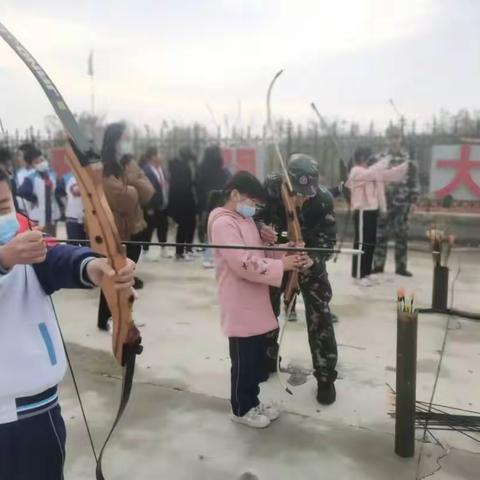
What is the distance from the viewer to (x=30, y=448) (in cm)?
167

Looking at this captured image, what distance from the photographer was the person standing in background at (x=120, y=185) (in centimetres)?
412

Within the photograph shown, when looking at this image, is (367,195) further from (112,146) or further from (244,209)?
(244,209)

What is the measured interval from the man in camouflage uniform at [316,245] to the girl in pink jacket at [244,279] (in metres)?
0.37

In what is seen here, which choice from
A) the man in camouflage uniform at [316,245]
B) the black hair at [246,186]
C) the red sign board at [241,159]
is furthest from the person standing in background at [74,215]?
the red sign board at [241,159]

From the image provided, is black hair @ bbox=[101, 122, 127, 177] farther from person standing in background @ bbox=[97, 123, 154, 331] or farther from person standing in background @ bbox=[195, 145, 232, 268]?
person standing in background @ bbox=[195, 145, 232, 268]

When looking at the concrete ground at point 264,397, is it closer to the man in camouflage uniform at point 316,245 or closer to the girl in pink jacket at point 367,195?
the man in camouflage uniform at point 316,245

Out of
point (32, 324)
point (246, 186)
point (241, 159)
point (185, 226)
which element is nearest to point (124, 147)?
point (246, 186)

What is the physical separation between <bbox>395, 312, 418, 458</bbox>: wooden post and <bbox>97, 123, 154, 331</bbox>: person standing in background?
2458 mm

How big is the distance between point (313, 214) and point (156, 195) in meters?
4.13

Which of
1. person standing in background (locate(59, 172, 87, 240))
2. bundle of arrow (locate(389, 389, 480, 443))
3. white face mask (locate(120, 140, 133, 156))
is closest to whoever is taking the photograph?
bundle of arrow (locate(389, 389, 480, 443))

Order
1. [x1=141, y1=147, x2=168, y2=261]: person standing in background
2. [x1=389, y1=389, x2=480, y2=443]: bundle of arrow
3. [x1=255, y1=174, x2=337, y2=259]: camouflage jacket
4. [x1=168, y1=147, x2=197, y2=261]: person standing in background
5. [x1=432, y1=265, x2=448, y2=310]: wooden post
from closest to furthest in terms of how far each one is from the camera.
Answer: [x1=389, y1=389, x2=480, y2=443]: bundle of arrow, [x1=255, y1=174, x2=337, y2=259]: camouflage jacket, [x1=432, y1=265, x2=448, y2=310]: wooden post, [x1=141, y1=147, x2=168, y2=261]: person standing in background, [x1=168, y1=147, x2=197, y2=261]: person standing in background

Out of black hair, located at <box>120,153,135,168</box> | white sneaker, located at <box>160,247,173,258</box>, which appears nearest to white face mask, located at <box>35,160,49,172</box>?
black hair, located at <box>120,153,135,168</box>

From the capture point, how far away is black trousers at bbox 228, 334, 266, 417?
9.70 feet

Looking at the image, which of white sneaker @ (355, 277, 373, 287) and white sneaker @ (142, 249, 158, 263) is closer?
white sneaker @ (355, 277, 373, 287)
